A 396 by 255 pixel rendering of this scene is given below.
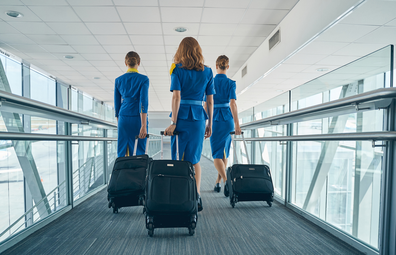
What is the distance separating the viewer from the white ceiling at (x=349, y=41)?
4172mm

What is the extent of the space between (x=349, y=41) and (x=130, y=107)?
5248mm

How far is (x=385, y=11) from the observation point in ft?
13.8

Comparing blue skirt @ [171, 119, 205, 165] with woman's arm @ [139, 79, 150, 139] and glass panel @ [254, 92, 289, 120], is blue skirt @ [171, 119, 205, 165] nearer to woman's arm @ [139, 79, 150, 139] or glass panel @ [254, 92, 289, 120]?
woman's arm @ [139, 79, 150, 139]

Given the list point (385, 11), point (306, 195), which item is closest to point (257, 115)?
point (306, 195)

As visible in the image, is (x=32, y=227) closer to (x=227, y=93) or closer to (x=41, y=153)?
(x=41, y=153)

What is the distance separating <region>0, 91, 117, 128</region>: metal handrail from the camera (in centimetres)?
130

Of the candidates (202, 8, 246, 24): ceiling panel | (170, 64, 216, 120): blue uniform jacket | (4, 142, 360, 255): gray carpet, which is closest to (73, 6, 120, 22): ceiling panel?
(202, 8, 246, 24): ceiling panel

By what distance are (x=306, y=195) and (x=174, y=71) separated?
5.10ft

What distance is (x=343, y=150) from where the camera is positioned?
78.7 inches

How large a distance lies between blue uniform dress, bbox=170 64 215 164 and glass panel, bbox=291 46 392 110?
1.01m

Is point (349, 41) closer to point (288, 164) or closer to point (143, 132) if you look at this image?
point (288, 164)

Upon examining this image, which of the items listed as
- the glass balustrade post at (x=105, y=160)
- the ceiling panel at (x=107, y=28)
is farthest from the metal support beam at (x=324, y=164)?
the ceiling panel at (x=107, y=28)

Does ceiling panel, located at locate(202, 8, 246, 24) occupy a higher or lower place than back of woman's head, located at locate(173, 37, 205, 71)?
higher

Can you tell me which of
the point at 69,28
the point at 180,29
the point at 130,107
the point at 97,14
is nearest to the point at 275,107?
the point at 130,107
